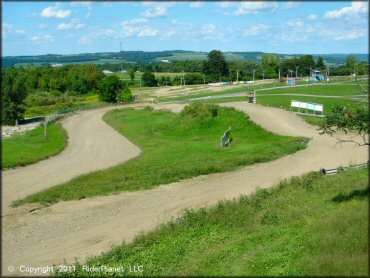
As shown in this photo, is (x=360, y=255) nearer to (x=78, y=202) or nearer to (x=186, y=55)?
(x=78, y=202)

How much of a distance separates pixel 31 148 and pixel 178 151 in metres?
10.2

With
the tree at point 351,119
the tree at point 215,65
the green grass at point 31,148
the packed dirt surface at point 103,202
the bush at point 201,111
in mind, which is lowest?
the packed dirt surface at point 103,202

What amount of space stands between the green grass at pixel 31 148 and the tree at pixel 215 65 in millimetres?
84582

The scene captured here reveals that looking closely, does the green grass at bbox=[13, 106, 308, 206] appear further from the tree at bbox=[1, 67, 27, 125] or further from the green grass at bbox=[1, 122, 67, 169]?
the tree at bbox=[1, 67, 27, 125]

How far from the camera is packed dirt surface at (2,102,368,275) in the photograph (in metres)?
13.6

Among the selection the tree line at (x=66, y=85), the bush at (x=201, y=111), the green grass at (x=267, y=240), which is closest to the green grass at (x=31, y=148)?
the bush at (x=201, y=111)

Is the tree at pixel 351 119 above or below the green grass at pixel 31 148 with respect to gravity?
above

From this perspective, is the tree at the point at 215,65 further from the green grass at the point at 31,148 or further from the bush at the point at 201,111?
the green grass at the point at 31,148

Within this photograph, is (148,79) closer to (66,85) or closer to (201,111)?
(66,85)

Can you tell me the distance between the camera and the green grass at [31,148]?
25.3 meters

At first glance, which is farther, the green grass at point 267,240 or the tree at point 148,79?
the tree at point 148,79

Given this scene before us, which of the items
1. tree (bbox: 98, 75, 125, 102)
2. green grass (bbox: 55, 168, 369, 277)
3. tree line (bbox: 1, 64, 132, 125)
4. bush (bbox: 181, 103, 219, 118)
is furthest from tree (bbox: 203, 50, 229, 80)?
green grass (bbox: 55, 168, 369, 277)

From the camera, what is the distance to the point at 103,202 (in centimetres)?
1833

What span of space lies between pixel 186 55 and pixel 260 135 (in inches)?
6506
